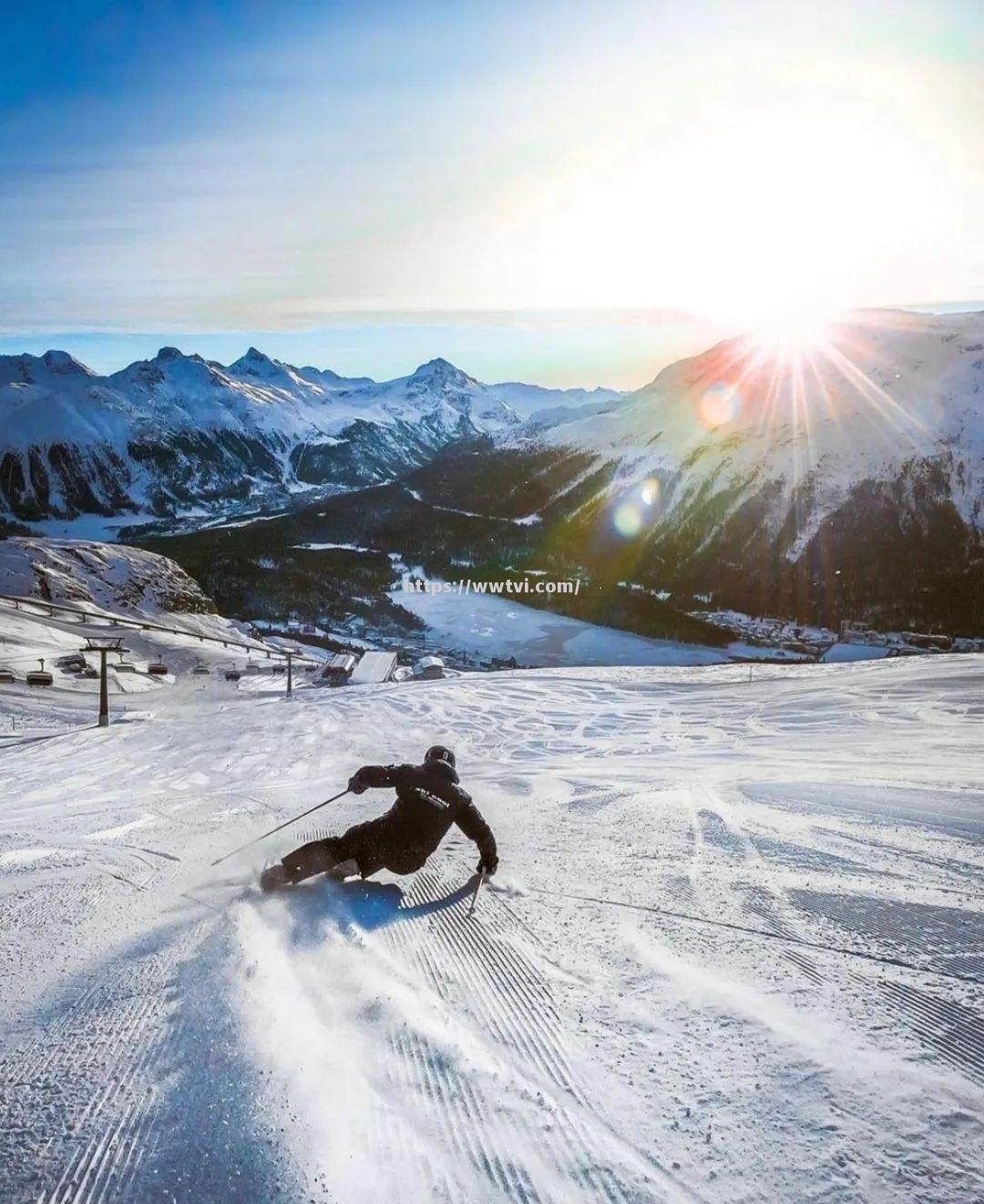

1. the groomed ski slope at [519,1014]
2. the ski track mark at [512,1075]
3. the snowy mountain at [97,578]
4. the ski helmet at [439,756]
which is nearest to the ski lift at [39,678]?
the snowy mountain at [97,578]

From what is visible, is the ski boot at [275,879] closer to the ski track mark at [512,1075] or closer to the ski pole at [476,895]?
the ski track mark at [512,1075]

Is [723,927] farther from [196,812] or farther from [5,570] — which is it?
[5,570]

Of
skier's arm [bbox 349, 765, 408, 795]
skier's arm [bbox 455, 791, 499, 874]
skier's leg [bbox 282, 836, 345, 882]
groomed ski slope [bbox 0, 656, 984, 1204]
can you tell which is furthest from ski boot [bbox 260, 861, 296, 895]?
skier's arm [bbox 455, 791, 499, 874]

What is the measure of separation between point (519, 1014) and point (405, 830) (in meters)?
2.24

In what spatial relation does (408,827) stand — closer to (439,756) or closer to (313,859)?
(439,756)

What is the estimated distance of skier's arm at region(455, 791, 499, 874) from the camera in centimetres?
A: 574

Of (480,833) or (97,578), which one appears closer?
(480,833)

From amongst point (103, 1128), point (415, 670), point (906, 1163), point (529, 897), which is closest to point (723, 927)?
point (529, 897)

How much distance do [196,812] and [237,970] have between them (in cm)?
580

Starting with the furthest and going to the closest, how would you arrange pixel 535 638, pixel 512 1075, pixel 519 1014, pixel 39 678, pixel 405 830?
pixel 535 638 < pixel 39 678 < pixel 405 830 < pixel 519 1014 < pixel 512 1075

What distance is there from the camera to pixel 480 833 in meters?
5.79

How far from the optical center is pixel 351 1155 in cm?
262

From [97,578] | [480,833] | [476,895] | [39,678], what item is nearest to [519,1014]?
[476,895]

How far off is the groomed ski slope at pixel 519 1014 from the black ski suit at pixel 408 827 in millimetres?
241
